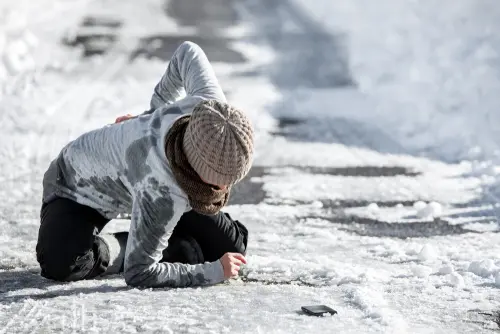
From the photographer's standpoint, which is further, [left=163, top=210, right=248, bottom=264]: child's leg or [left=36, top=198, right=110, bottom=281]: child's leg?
[left=163, top=210, right=248, bottom=264]: child's leg

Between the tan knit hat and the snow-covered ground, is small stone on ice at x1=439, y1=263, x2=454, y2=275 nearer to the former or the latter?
the snow-covered ground

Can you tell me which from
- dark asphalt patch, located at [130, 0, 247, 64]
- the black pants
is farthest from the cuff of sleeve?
dark asphalt patch, located at [130, 0, 247, 64]

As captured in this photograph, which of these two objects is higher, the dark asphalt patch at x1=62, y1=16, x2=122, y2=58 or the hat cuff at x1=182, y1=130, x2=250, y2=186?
the dark asphalt patch at x1=62, y1=16, x2=122, y2=58

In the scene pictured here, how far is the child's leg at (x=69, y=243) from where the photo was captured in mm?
4102

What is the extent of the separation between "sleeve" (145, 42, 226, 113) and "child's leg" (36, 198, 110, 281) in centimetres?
55

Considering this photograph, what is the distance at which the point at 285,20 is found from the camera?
12.1 m

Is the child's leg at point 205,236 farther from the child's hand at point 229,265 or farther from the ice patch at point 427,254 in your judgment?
the ice patch at point 427,254

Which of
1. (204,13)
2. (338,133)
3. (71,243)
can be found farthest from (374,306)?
(204,13)

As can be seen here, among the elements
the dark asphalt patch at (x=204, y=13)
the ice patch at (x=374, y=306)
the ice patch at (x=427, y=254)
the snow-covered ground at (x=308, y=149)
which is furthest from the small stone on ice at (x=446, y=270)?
the dark asphalt patch at (x=204, y=13)

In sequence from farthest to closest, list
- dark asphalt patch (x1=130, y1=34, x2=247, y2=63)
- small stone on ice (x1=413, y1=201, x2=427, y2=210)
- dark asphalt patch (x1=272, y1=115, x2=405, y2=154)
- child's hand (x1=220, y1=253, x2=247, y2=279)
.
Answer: dark asphalt patch (x1=130, y1=34, x2=247, y2=63) < dark asphalt patch (x1=272, y1=115, x2=405, y2=154) < small stone on ice (x1=413, y1=201, x2=427, y2=210) < child's hand (x1=220, y1=253, x2=247, y2=279)

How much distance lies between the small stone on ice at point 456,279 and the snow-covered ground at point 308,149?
0.04 meters

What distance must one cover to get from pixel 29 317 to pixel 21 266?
768mm

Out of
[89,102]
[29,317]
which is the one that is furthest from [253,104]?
[29,317]

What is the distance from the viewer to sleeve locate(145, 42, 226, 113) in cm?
416
